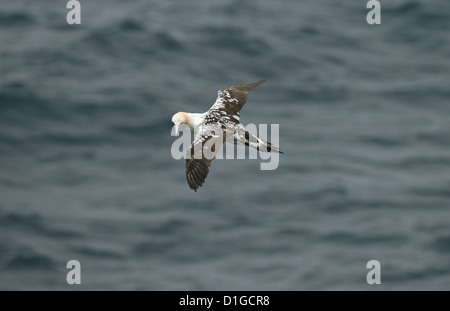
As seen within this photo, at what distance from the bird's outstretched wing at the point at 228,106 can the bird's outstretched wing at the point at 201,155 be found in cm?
61

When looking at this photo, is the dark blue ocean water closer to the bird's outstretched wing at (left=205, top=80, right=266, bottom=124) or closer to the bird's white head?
the bird's outstretched wing at (left=205, top=80, right=266, bottom=124)

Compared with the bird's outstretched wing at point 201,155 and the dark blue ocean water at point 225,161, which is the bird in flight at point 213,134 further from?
the dark blue ocean water at point 225,161

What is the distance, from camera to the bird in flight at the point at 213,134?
12.2m

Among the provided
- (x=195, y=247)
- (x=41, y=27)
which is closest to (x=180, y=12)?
(x=41, y=27)

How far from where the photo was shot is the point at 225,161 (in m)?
24.0

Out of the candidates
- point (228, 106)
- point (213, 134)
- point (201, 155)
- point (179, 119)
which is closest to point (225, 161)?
point (228, 106)

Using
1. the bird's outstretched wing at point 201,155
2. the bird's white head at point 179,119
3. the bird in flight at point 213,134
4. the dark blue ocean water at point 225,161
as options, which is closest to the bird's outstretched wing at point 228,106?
the bird in flight at point 213,134

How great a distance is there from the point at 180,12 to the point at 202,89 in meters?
4.98

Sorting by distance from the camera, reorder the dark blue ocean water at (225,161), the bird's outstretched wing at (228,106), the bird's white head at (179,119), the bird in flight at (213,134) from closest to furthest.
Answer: the bird in flight at (213,134) < the bird's white head at (179,119) < the bird's outstretched wing at (228,106) < the dark blue ocean water at (225,161)

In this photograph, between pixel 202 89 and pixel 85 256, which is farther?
pixel 202 89

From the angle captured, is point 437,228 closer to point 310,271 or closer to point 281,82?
point 310,271

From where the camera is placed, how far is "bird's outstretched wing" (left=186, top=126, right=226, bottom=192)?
12039 mm

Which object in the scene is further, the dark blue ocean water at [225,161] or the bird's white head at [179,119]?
the dark blue ocean water at [225,161]

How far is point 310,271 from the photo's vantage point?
69.2 feet
